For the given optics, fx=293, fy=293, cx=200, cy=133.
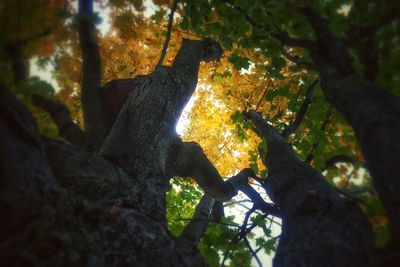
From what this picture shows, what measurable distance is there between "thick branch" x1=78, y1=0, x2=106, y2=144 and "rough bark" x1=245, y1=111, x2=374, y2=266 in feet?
6.15

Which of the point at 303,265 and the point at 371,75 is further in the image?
the point at 371,75

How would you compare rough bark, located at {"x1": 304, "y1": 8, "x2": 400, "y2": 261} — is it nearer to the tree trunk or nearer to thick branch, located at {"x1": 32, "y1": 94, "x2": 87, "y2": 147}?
the tree trunk

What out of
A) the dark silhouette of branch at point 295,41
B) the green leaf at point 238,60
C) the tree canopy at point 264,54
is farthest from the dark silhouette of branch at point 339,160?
the green leaf at point 238,60

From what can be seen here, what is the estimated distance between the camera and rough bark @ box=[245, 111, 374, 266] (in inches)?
63.9

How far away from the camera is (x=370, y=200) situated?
1.81 meters

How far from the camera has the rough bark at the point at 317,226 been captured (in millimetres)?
1622

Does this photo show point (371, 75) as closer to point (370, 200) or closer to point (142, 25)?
point (370, 200)

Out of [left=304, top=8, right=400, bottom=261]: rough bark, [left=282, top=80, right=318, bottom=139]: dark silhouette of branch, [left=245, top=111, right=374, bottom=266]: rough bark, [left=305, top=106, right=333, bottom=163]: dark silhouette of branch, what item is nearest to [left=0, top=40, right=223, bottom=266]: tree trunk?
[left=245, top=111, right=374, bottom=266]: rough bark

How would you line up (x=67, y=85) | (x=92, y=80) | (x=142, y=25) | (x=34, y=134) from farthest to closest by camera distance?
1. (x=142, y=25)
2. (x=67, y=85)
3. (x=92, y=80)
4. (x=34, y=134)

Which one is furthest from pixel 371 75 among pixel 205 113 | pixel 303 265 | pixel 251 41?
pixel 205 113

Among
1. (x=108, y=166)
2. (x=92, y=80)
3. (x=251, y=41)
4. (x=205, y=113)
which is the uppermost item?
(x=205, y=113)

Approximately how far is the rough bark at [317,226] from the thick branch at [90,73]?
187cm

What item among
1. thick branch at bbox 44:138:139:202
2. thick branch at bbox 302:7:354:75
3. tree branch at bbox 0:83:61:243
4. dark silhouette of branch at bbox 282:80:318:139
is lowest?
tree branch at bbox 0:83:61:243

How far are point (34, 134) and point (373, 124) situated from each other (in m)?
1.90
